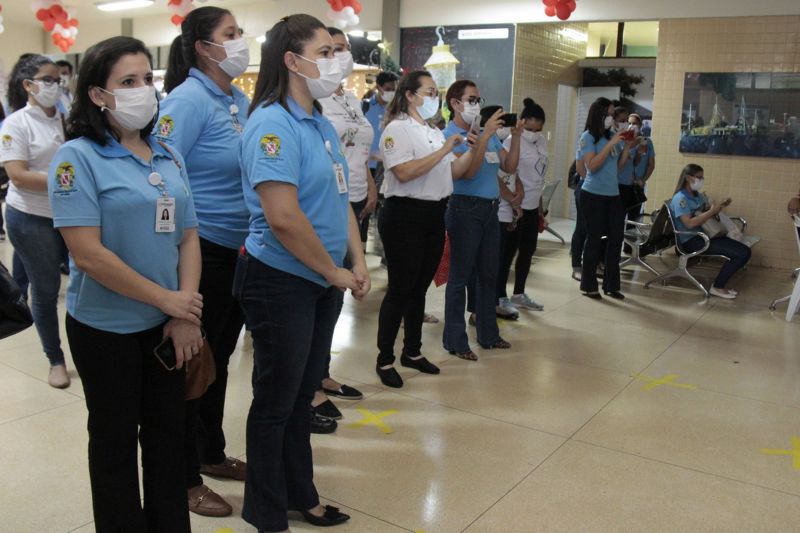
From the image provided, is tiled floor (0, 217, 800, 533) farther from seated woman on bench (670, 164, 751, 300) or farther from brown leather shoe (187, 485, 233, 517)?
seated woman on bench (670, 164, 751, 300)

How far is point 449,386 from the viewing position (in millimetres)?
3924

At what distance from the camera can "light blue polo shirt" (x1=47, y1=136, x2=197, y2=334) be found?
5.79 feet

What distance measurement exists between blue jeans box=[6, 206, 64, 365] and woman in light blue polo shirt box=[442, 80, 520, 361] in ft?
6.95

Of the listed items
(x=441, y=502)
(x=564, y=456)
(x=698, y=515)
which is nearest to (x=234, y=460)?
(x=441, y=502)

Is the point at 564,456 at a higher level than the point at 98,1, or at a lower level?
lower

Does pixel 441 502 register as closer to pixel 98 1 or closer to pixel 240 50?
pixel 240 50

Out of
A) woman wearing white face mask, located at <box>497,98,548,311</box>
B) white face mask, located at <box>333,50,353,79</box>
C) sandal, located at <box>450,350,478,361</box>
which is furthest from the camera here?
woman wearing white face mask, located at <box>497,98,548,311</box>

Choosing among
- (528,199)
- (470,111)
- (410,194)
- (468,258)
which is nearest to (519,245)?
(528,199)

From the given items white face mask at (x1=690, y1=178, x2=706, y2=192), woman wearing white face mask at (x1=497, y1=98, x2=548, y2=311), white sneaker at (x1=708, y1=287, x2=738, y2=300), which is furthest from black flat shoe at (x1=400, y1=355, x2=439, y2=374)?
white face mask at (x1=690, y1=178, x2=706, y2=192)

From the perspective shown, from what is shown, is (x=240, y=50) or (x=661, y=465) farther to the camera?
(x=661, y=465)

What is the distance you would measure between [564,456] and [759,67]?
667 centimetres

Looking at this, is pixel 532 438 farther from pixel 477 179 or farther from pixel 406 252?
pixel 477 179

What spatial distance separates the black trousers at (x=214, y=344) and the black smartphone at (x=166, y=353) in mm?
583

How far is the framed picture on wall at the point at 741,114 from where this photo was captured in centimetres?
801
